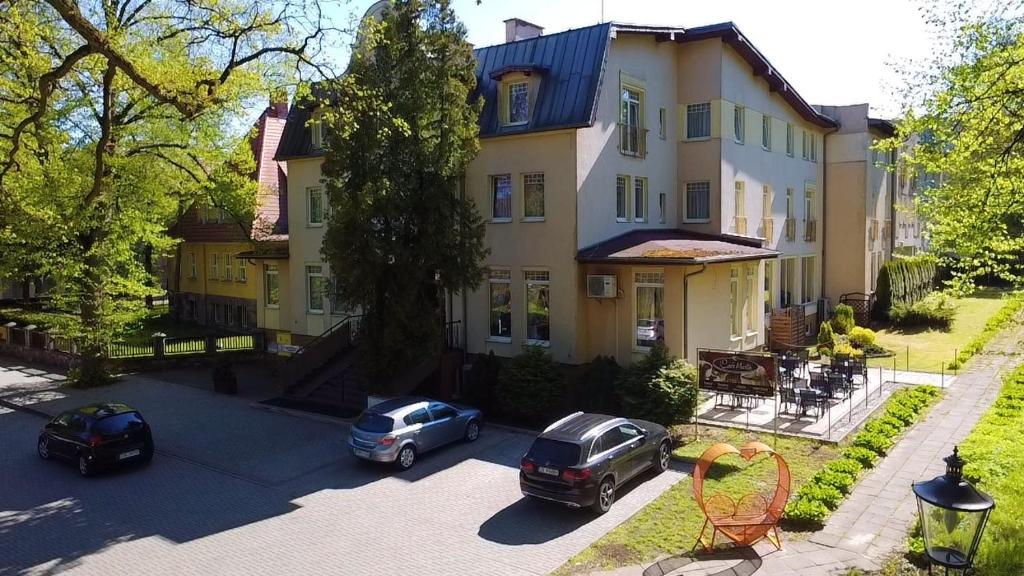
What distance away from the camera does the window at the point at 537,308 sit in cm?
2116

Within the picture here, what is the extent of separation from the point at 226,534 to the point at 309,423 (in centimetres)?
731

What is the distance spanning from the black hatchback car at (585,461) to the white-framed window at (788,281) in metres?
17.4

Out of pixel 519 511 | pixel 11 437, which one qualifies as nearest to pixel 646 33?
pixel 519 511

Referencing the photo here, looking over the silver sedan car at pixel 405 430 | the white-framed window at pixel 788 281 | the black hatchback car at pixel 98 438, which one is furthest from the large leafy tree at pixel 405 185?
the white-framed window at pixel 788 281

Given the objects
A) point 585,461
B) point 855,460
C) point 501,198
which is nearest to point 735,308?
point 501,198

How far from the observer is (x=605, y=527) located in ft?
42.0

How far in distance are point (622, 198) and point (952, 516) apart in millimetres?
16625

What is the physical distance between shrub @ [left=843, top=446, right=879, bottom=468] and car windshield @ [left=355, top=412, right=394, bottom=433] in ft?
32.1

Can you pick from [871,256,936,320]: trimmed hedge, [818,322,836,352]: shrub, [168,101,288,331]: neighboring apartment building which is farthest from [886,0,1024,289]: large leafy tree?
[168,101,288,331]: neighboring apartment building

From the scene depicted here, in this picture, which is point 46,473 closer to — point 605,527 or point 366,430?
point 366,430

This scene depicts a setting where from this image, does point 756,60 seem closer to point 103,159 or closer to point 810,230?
point 810,230

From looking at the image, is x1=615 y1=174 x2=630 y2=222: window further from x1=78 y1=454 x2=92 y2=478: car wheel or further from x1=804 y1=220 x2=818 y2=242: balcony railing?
x1=78 y1=454 x2=92 y2=478: car wheel

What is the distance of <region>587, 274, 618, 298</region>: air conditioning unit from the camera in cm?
1986

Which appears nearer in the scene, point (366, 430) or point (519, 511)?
point (519, 511)
